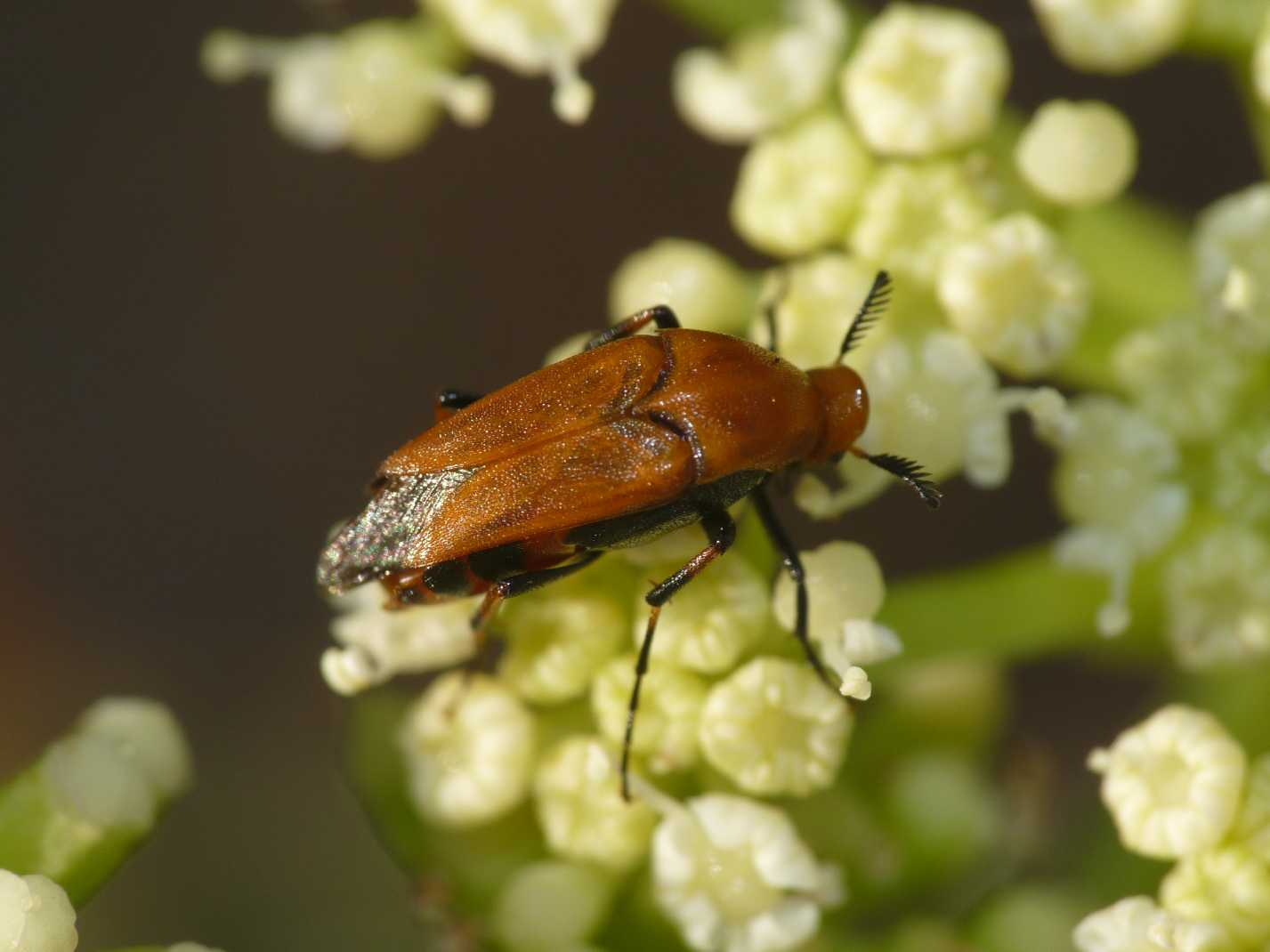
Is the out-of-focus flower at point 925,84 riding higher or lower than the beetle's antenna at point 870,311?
higher

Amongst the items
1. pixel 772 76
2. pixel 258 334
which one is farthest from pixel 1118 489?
pixel 258 334

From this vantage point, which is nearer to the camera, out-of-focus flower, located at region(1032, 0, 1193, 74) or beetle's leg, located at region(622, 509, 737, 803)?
beetle's leg, located at region(622, 509, 737, 803)

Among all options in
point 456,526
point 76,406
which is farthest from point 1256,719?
point 76,406

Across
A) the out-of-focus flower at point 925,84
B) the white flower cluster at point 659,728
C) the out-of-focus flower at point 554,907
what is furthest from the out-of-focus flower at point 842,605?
the out-of-focus flower at point 925,84

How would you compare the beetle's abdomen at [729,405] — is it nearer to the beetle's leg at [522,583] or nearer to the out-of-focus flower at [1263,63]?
the beetle's leg at [522,583]

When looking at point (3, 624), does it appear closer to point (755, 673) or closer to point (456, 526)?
point (456, 526)

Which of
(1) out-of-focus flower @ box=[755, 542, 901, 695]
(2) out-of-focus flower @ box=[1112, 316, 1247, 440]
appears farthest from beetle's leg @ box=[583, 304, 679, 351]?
(2) out-of-focus flower @ box=[1112, 316, 1247, 440]

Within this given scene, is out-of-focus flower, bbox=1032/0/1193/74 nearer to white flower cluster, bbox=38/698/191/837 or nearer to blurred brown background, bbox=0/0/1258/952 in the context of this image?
blurred brown background, bbox=0/0/1258/952
